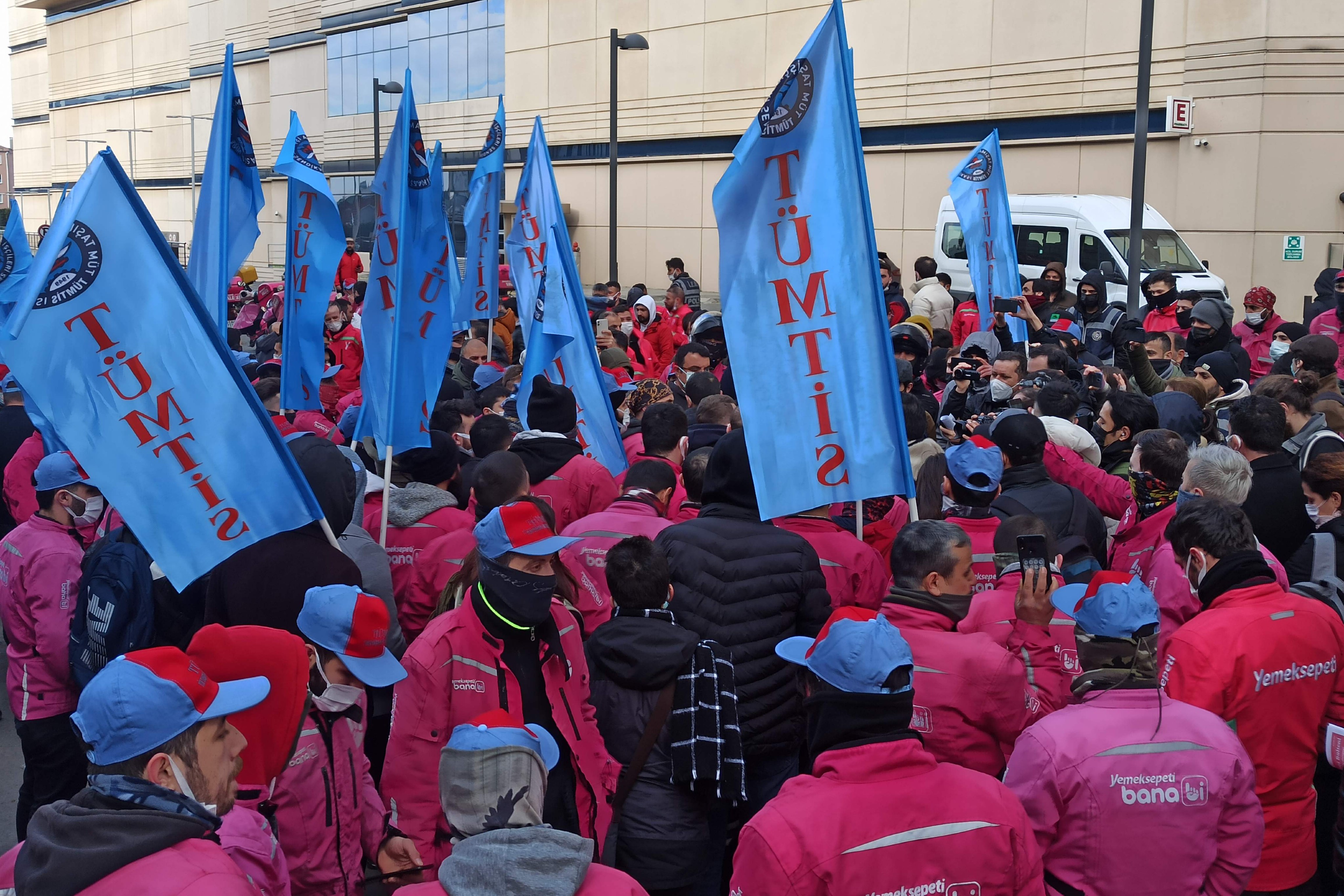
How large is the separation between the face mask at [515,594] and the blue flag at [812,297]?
3.99ft

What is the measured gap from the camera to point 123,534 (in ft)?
16.5

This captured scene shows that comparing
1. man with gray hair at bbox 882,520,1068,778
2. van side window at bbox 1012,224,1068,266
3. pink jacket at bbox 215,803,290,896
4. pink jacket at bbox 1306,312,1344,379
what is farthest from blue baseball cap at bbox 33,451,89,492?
van side window at bbox 1012,224,1068,266

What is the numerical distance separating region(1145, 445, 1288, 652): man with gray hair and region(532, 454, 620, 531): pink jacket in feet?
8.97

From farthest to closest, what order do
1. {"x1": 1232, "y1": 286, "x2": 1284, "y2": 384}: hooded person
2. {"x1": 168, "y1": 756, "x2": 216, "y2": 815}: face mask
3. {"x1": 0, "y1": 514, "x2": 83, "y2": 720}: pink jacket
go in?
{"x1": 1232, "y1": 286, "x2": 1284, "y2": 384}: hooded person
{"x1": 0, "y1": 514, "x2": 83, "y2": 720}: pink jacket
{"x1": 168, "y1": 756, "x2": 216, "y2": 815}: face mask

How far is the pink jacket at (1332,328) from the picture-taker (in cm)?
1056

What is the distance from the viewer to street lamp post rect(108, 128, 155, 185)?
59.2m

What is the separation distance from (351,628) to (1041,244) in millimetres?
17253

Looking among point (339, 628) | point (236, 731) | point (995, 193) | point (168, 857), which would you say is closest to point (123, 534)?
point (339, 628)

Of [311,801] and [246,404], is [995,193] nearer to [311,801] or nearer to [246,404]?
[246,404]

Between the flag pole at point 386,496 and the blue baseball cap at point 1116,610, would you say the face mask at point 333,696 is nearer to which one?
the flag pole at point 386,496

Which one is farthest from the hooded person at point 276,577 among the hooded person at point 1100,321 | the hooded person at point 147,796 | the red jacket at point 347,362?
the red jacket at point 347,362

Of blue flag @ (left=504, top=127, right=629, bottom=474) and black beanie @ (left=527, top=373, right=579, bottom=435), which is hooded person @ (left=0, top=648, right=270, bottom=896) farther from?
blue flag @ (left=504, top=127, right=629, bottom=474)

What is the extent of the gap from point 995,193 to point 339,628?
8.71 meters

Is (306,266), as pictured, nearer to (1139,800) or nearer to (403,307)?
(403,307)
